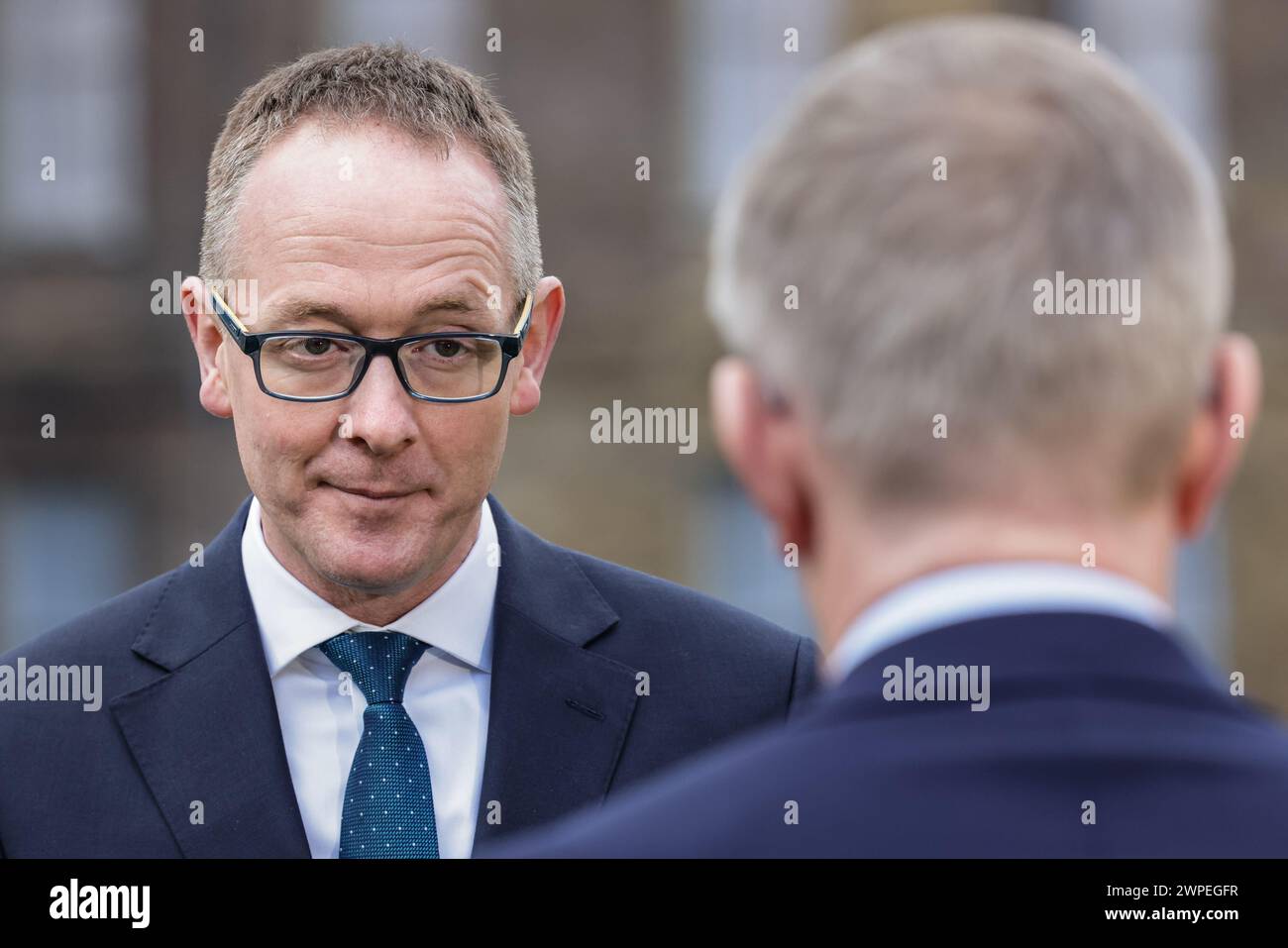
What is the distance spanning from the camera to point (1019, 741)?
4.64 feet

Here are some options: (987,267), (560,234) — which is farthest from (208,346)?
(560,234)

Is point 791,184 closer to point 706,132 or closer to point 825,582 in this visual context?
point 825,582

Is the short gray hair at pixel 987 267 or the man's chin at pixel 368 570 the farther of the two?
the man's chin at pixel 368 570

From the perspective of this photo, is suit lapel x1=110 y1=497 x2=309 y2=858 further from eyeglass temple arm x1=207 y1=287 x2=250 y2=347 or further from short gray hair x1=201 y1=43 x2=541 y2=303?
short gray hair x1=201 y1=43 x2=541 y2=303

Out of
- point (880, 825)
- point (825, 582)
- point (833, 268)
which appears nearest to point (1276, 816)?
point (880, 825)

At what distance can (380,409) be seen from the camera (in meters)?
2.91

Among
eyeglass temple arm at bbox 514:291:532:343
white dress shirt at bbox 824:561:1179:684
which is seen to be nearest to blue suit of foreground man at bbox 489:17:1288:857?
white dress shirt at bbox 824:561:1179:684

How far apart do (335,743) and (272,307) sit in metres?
0.75

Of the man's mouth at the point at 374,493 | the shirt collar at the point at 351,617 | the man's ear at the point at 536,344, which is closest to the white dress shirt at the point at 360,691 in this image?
the shirt collar at the point at 351,617

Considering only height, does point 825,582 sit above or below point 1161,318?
below

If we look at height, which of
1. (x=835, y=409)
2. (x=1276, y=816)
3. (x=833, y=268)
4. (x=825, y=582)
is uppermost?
(x=833, y=268)

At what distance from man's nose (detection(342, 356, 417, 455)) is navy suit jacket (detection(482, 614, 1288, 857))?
59.1 inches

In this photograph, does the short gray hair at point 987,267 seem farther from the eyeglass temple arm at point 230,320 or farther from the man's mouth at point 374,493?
the eyeglass temple arm at point 230,320

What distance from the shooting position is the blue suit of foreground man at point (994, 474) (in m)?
1.41
